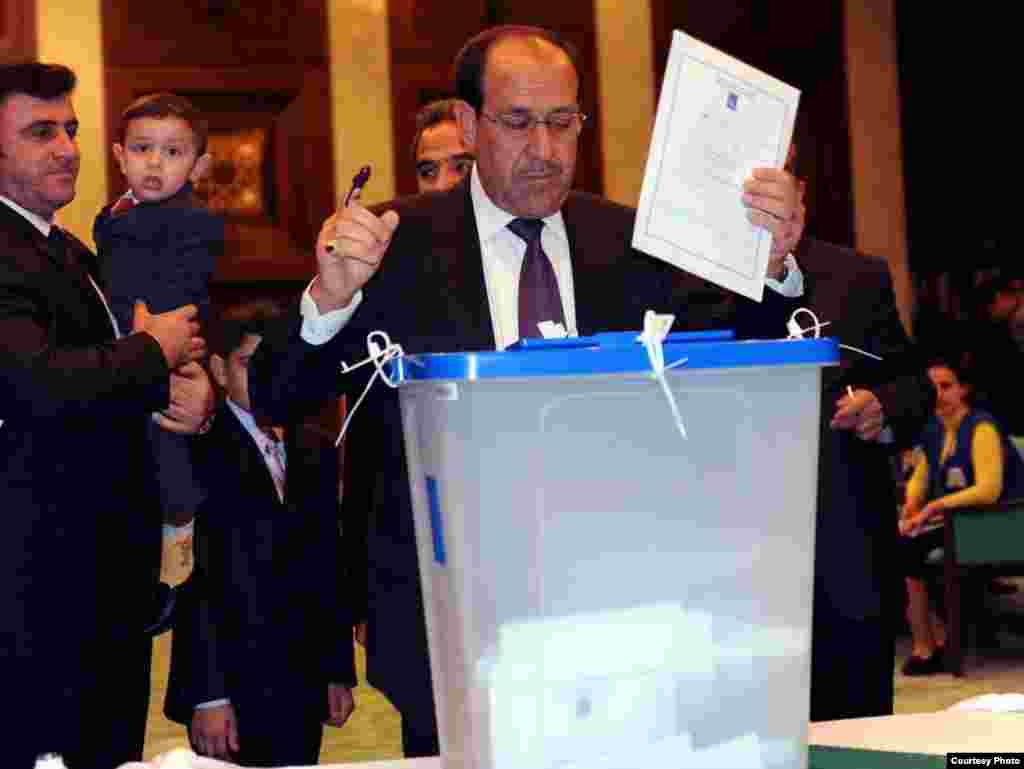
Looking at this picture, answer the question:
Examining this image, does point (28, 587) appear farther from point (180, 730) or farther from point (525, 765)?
point (180, 730)

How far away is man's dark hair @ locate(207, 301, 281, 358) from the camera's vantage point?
299cm

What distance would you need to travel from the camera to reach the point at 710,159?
1332 mm

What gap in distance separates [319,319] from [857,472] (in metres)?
1.38

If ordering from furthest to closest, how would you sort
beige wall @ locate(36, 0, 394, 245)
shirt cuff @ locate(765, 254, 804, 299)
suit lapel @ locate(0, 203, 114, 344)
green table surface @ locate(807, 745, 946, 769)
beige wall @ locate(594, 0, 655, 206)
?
beige wall @ locate(594, 0, 655, 206) → beige wall @ locate(36, 0, 394, 245) → suit lapel @ locate(0, 203, 114, 344) → shirt cuff @ locate(765, 254, 804, 299) → green table surface @ locate(807, 745, 946, 769)

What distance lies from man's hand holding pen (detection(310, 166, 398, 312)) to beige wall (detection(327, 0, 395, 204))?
4.59 m

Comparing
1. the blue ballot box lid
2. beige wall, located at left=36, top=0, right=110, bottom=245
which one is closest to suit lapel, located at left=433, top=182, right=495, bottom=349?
the blue ballot box lid

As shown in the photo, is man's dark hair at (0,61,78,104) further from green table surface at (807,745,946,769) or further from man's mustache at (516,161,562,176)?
green table surface at (807,745,946,769)

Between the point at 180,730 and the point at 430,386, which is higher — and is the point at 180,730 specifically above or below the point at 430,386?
below

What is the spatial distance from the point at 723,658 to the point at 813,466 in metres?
0.16

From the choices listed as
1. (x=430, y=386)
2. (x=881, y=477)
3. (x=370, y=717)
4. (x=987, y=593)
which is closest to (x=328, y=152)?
(x=370, y=717)

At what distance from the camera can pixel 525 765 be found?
110 cm

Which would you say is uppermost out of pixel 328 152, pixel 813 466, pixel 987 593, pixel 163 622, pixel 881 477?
pixel 328 152

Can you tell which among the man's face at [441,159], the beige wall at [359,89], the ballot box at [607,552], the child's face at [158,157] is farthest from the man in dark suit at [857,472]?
the beige wall at [359,89]

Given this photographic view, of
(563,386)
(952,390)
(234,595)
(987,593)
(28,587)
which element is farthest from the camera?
(987,593)
